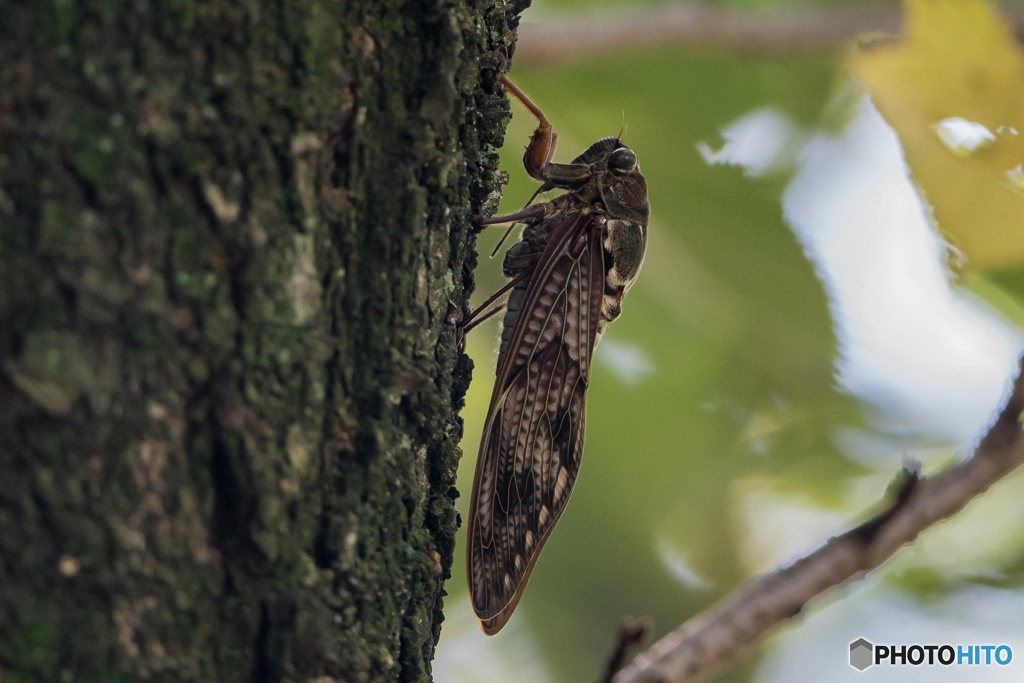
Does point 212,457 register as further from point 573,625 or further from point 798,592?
point 573,625

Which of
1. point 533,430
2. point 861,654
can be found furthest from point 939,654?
point 533,430

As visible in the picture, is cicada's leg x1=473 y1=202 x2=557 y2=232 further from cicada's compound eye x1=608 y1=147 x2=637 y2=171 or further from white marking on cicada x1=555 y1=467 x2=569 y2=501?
white marking on cicada x1=555 y1=467 x2=569 y2=501

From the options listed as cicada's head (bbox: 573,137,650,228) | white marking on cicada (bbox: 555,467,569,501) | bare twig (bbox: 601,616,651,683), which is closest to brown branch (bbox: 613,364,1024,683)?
bare twig (bbox: 601,616,651,683)

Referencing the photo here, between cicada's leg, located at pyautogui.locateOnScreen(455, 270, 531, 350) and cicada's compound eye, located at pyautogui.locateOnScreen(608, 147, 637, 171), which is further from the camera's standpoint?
cicada's compound eye, located at pyautogui.locateOnScreen(608, 147, 637, 171)

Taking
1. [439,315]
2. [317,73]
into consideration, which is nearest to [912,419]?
[439,315]

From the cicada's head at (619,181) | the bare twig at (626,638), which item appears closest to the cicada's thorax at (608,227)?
the cicada's head at (619,181)

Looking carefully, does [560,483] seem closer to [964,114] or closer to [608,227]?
[608,227]
